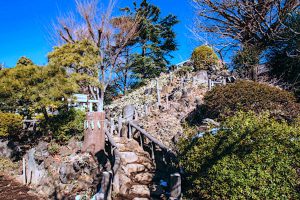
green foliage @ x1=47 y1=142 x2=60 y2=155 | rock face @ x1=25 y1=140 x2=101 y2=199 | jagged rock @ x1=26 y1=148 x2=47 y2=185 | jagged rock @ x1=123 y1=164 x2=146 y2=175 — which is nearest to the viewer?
jagged rock @ x1=123 y1=164 x2=146 y2=175

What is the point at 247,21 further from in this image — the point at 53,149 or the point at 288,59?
the point at 53,149

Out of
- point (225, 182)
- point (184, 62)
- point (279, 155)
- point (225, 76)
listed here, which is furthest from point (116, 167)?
point (184, 62)

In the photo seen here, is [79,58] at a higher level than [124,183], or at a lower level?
higher

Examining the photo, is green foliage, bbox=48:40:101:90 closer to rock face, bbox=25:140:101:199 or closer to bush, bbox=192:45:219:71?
rock face, bbox=25:140:101:199

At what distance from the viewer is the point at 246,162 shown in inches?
146

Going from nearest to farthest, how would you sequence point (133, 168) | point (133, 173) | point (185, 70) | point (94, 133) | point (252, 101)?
point (133, 173) → point (133, 168) → point (252, 101) → point (94, 133) → point (185, 70)

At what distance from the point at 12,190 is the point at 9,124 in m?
3.74

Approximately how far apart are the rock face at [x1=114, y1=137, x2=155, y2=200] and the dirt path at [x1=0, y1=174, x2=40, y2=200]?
2.57 metres

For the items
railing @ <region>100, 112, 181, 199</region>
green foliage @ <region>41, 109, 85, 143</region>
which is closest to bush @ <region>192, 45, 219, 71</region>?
railing @ <region>100, 112, 181, 199</region>

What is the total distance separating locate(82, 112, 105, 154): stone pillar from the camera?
7.39 metres

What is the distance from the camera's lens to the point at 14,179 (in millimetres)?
7793

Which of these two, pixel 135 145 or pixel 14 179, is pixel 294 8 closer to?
pixel 135 145

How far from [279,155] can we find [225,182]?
0.90 m

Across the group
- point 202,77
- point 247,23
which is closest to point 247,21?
point 247,23
